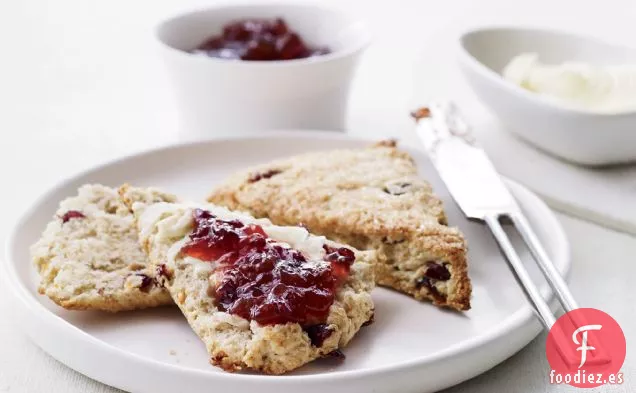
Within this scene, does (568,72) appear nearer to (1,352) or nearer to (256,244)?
(256,244)

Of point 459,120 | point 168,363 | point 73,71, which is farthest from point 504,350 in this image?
point 73,71

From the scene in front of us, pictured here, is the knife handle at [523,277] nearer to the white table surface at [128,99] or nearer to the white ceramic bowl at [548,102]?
the white table surface at [128,99]

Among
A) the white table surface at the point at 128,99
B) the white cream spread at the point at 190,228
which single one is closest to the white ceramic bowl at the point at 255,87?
the white table surface at the point at 128,99

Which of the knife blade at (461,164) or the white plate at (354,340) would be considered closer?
the white plate at (354,340)

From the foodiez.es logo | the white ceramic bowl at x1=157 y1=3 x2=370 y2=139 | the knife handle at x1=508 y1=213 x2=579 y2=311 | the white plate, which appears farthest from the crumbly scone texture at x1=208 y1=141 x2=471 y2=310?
the white ceramic bowl at x1=157 y1=3 x2=370 y2=139

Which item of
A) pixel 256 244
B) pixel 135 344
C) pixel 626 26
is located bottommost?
pixel 626 26

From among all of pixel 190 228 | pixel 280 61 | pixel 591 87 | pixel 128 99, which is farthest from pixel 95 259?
pixel 128 99
